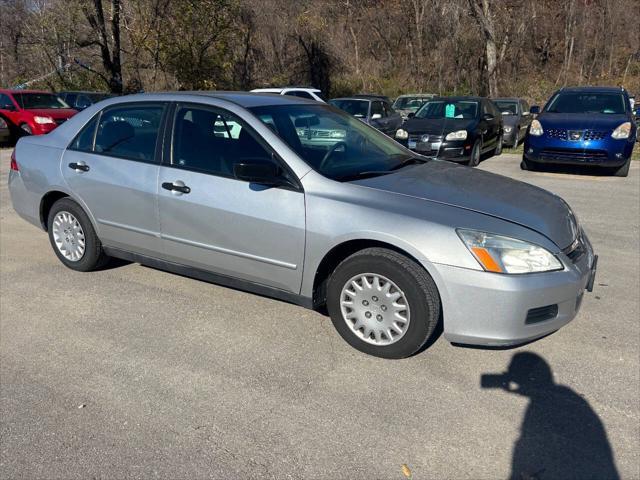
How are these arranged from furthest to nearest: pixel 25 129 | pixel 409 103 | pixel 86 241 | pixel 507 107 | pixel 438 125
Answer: pixel 409 103
pixel 507 107
pixel 25 129
pixel 438 125
pixel 86 241

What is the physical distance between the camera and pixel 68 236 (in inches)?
202

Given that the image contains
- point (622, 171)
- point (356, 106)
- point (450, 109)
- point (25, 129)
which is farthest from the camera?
point (25, 129)

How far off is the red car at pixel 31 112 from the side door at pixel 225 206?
13205 mm

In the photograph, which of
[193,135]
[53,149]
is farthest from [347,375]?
[53,149]

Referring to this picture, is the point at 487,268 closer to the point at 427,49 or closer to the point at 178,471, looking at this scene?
the point at 178,471

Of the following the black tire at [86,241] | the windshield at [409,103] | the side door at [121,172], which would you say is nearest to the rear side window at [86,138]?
the side door at [121,172]

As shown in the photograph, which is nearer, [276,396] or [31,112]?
[276,396]

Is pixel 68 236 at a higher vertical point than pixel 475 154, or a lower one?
higher

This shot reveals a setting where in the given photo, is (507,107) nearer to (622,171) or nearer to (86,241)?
(622,171)

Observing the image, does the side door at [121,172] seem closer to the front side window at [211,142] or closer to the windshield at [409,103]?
the front side window at [211,142]

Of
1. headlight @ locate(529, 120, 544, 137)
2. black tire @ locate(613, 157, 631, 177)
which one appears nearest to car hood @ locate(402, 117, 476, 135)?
headlight @ locate(529, 120, 544, 137)

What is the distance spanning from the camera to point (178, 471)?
2619mm

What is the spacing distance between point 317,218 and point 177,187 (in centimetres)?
120

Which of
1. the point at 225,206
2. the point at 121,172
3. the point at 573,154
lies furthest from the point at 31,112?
the point at 225,206
